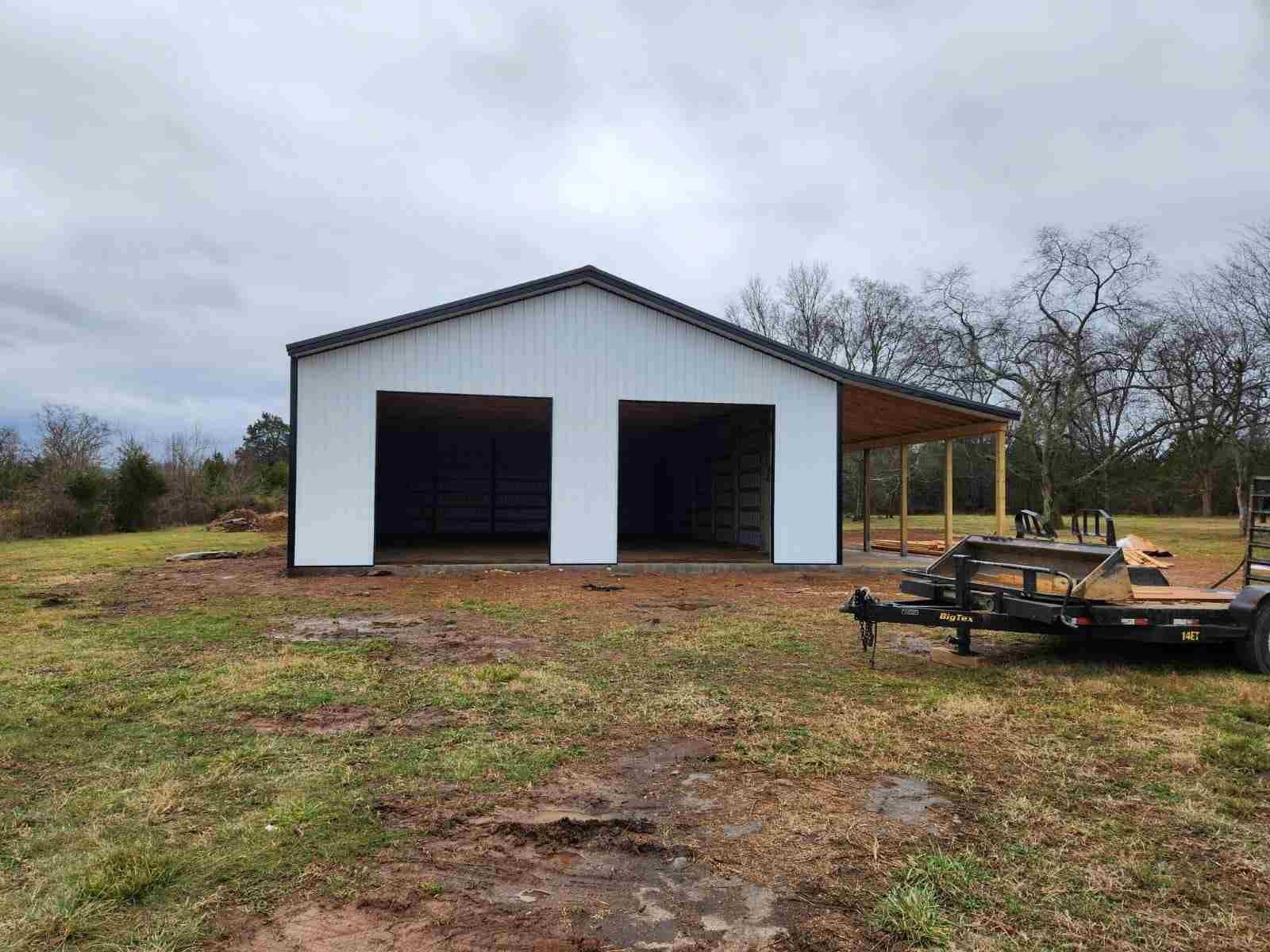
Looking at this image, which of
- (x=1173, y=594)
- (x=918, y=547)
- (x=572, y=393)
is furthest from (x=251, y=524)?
(x=1173, y=594)

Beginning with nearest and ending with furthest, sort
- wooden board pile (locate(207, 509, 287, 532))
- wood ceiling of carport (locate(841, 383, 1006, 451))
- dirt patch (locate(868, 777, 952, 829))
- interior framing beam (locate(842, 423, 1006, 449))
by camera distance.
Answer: dirt patch (locate(868, 777, 952, 829)) < wood ceiling of carport (locate(841, 383, 1006, 451)) < interior framing beam (locate(842, 423, 1006, 449)) < wooden board pile (locate(207, 509, 287, 532))

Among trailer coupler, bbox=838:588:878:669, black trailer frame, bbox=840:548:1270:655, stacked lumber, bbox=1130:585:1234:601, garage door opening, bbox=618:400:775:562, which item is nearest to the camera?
black trailer frame, bbox=840:548:1270:655

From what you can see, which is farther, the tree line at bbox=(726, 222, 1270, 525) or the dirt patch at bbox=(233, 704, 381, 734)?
the tree line at bbox=(726, 222, 1270, 525)

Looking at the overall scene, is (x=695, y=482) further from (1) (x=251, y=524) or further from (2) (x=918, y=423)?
(1) (x=251, y=524)

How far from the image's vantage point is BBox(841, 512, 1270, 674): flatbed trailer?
20.4 feet

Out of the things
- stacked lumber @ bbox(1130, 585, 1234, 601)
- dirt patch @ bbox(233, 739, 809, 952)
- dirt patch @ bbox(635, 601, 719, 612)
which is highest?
stacked lumber @ bbox(1130, 585, 1234, 601)

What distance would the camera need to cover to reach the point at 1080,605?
6176mm

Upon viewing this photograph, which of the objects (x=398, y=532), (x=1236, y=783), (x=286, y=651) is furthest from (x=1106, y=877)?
(x=398, y=532)

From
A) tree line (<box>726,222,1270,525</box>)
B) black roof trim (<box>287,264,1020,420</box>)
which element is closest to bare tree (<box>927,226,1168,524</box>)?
tree line (<box>726,222,1270,525</box>)

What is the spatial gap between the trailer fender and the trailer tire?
4cm

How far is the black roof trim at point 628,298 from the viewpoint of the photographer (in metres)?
13.7

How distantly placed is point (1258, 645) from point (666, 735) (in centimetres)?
491

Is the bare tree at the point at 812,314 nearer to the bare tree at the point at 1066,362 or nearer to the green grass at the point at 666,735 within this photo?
the bare tree at the point at 1066,362

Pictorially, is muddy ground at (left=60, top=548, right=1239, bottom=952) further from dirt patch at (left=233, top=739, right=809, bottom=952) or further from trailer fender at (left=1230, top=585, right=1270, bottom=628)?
trailer fender at (left=1230, top=585, right=1270, bottom=628)
